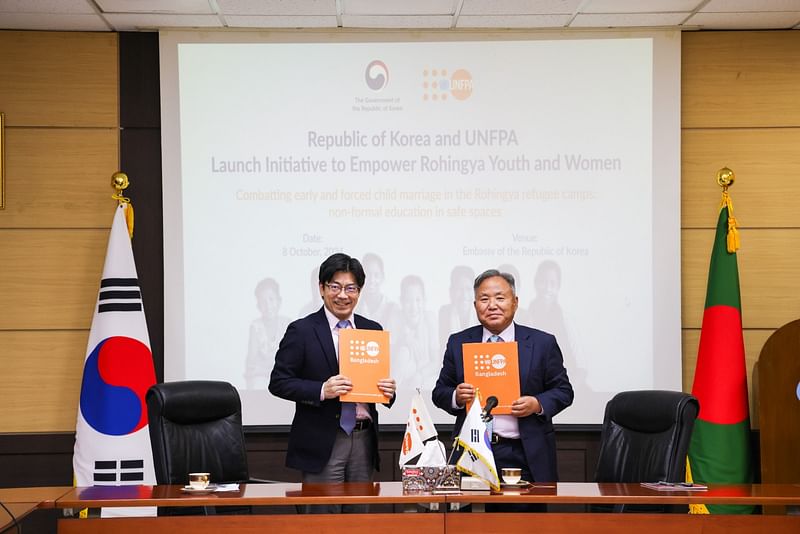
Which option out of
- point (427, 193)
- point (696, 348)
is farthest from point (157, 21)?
point (696, 348)

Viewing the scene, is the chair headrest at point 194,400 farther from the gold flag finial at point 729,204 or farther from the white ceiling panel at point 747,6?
the white ceiling panel at point 747,6

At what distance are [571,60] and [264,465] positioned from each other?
3.05 meters

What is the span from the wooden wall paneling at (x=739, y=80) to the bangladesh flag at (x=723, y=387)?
71cm

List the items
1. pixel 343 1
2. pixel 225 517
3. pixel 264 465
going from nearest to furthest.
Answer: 1. pixel 225 517
2. pixel 343 1
3. pixel 264 465

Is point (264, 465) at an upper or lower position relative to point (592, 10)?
lower

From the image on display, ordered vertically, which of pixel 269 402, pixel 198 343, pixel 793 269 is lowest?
pixel 269 402

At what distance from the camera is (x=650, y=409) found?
4.02 metres

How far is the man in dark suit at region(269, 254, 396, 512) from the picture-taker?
4.29 meters

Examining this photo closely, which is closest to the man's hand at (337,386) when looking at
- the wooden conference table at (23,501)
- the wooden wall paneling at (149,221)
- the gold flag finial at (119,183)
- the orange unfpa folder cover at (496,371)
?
the orange unfpa folder cover at (496,371)

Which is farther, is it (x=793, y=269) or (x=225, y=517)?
(x=793, y=269)

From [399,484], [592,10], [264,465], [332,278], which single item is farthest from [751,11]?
[264,465]

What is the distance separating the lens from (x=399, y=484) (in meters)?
3.84

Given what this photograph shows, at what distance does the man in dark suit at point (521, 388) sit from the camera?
4133mm

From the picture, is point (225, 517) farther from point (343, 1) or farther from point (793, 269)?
point (793, 269)
